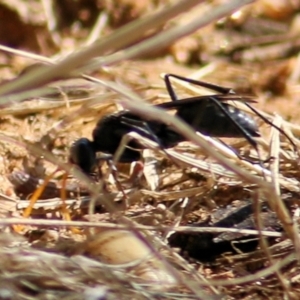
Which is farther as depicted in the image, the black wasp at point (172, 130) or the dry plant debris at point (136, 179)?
the black wasp at point (172, 130)

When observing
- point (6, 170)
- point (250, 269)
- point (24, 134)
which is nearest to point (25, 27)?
point (24, 134)

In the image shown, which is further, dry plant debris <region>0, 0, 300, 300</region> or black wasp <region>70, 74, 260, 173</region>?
black wasp <region>70, 74, 260, 173</region>

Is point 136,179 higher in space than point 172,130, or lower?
lower

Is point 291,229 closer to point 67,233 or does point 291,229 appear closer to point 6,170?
point 67,233
